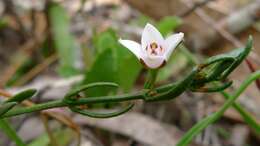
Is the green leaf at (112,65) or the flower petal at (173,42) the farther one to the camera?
the green leaf at (112,65)

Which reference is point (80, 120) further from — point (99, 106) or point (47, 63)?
point (47, 63)

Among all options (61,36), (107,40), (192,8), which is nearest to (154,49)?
(107,40)

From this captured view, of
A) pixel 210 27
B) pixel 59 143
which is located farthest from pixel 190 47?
pixel 59 143

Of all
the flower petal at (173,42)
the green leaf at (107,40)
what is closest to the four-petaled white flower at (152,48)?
the flower petal at (173,42)

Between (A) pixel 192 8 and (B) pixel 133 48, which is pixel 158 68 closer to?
(B) pixel 133 48

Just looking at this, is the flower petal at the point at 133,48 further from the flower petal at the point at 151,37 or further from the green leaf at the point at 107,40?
the green leaf at the point at 107,40

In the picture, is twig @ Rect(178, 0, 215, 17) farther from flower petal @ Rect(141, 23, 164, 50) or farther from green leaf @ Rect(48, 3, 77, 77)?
flower petal @ Rect(141, 23, 164, 50)

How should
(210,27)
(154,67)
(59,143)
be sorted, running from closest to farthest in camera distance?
(154,67) < (59,143) < (210,27)
